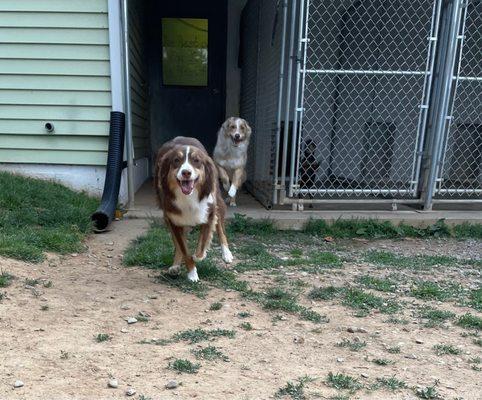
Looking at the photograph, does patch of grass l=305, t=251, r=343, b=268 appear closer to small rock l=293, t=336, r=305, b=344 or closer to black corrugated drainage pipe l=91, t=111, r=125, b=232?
small rock l=293, t=336, r=305, b=344

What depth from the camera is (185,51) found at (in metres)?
8.39

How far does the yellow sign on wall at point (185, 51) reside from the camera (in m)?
8.30

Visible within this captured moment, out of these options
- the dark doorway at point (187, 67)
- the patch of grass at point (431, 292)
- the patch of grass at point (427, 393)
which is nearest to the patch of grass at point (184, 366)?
the patch of grass at point (427, 393)

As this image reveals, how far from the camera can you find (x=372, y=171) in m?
7.02

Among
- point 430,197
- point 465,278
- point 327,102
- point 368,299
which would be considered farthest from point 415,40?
point 368,299

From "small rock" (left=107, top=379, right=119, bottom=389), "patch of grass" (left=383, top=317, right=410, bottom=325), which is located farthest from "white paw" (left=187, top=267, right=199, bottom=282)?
"patch of grass" (left=383, top=317, right=410, bottom=325)

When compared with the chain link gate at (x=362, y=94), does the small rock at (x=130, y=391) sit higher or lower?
lower

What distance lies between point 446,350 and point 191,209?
6.11 feet

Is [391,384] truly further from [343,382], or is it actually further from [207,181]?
[207,181]

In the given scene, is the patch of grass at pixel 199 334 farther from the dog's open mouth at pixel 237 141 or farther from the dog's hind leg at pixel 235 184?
the dog's open mouth at pixel 237 141

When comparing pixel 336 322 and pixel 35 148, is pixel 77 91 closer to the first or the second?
pixel 35 148

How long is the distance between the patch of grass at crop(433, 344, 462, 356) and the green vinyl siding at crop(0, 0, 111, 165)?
14.8ft

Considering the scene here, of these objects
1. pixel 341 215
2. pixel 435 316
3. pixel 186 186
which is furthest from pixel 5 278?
pixel 341 215

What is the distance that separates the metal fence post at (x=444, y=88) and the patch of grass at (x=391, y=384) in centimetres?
358
